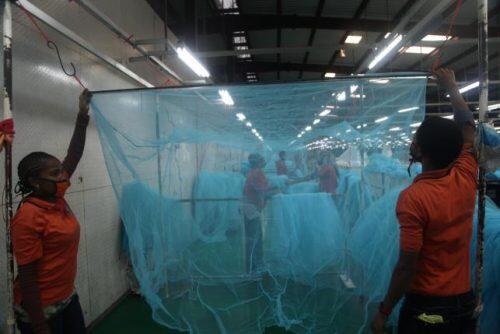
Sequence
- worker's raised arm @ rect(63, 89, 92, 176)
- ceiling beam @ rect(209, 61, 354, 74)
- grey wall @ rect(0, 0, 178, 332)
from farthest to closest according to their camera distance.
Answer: ceiling beam @ rect(209, 61, 354, 74) < grey wall @ rect(0, 0, 178, 332) < worker's raised arm @ rect(63, 89, 92, 176)

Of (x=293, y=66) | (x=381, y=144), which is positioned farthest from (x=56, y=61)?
(x=293, y=66)

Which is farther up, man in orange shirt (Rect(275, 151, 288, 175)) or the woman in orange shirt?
man in orange shirt (Rect(275, 151, 288, 175))

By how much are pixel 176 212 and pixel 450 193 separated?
2000 mm

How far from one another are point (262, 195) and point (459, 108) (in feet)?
4.99

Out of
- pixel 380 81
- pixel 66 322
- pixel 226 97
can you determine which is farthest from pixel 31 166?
pixel 380 81

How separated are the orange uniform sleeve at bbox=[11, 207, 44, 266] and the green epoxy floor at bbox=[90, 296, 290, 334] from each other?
76.0 inches

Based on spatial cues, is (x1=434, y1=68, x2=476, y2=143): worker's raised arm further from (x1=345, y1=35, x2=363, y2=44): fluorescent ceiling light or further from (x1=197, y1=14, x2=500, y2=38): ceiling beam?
(x1=345, y1=35, x2=363, y2=44): fluorescent ceiling light

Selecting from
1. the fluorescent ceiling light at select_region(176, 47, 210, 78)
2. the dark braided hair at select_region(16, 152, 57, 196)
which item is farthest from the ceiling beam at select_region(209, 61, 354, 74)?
the dark braided hair at select_region(16, 152, 57, 196)

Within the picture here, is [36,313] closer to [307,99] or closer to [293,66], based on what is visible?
[307,99]

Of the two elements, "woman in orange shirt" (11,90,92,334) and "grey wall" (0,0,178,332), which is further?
"grey wall" (0,0,178,332)

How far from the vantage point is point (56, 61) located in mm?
2693

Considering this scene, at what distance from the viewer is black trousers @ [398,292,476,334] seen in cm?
143

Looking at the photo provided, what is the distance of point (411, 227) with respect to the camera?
1344 mm

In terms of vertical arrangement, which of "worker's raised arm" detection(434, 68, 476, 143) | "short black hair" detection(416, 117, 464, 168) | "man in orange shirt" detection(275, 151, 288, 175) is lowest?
"man in orange shirt" detection(275, 151, 288, 175)
